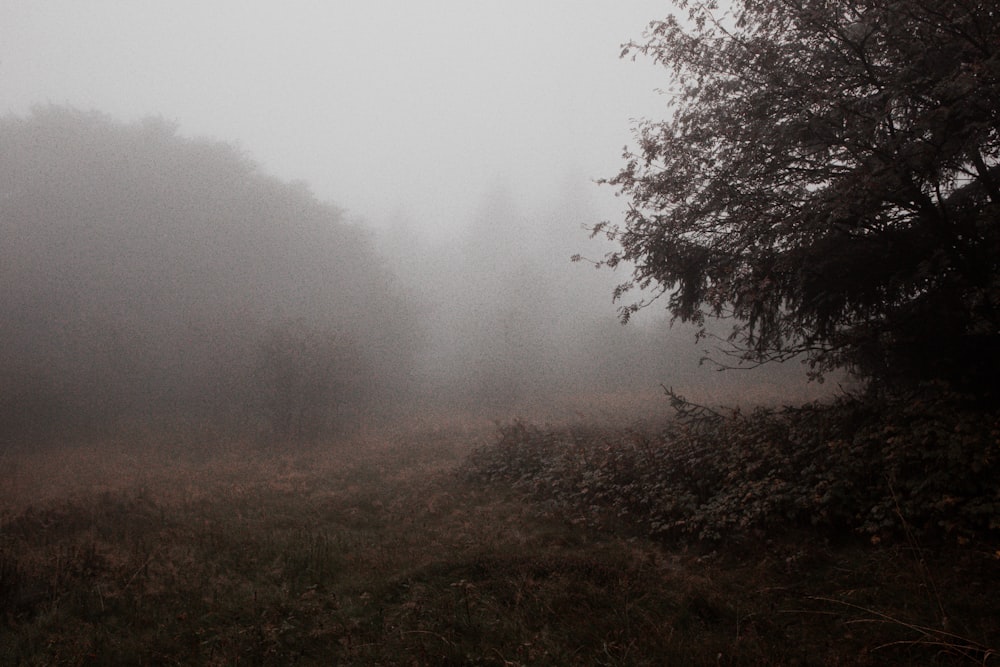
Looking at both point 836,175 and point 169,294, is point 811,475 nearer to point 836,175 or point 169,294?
point 836,175

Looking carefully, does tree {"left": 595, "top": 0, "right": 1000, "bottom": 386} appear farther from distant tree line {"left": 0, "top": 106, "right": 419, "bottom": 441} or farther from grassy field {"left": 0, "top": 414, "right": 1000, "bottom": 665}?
distant tree line {"left": 0, "top": 106, "right": 419, "bottom": 441}

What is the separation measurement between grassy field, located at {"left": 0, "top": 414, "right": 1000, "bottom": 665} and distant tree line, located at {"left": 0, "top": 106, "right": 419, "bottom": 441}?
12.8m

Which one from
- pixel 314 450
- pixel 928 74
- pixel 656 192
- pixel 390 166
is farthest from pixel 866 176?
pixel 390 166

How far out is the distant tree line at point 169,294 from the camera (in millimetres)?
20953

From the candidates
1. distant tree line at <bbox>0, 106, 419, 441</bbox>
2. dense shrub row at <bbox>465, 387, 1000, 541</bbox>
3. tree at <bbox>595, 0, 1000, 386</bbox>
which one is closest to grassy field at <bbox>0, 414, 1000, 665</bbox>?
dense shrub row at <bbox>465, 387, 1000, 541</bbox>

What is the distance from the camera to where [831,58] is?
271 inches

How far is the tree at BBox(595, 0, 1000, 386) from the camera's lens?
19.9 ft

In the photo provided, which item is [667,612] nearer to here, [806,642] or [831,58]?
[806,642]

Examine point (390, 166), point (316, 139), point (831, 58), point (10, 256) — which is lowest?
point (831, 58)

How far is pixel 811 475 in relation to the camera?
630 centimetres

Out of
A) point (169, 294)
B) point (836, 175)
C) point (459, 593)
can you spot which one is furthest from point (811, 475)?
point (169, 294)

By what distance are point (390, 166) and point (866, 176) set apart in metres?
106

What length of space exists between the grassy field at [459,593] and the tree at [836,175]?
368cm

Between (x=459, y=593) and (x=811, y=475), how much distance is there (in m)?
4.53
